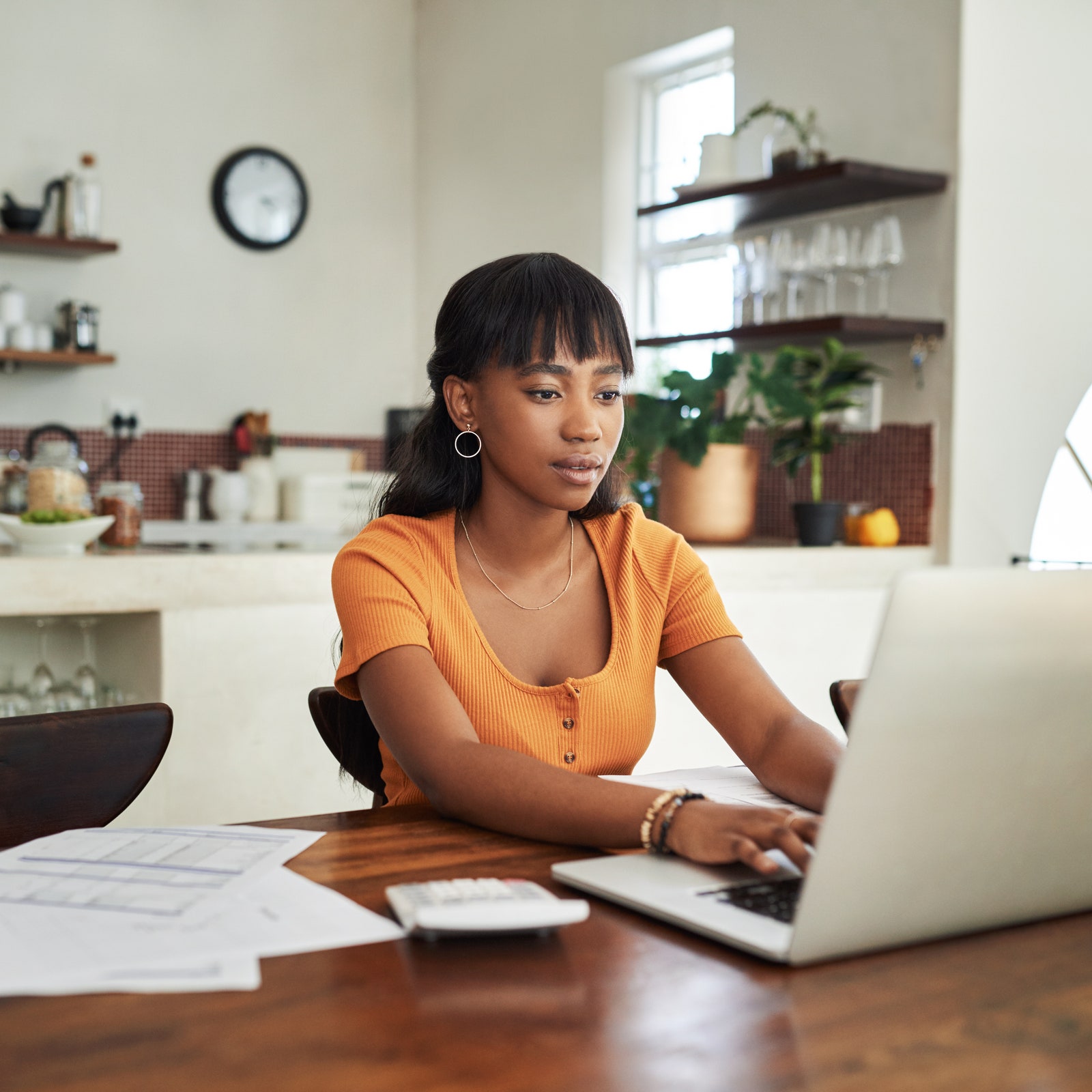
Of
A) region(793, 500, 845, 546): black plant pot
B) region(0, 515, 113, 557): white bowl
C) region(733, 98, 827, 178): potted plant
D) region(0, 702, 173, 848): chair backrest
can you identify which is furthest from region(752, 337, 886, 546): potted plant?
region(0, 702, 173, 848): chair backrest

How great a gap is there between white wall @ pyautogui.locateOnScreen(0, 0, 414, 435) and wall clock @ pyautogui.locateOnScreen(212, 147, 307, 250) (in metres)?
0.05

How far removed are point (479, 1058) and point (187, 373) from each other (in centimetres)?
494

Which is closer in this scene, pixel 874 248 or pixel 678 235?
pixel 874 248

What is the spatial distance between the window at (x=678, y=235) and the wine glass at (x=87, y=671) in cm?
238

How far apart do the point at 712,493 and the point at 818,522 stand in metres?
0.29

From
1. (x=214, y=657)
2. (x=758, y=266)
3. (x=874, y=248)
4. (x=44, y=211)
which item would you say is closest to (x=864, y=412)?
(x=874, y=248)

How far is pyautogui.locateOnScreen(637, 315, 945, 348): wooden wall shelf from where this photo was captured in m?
3.18

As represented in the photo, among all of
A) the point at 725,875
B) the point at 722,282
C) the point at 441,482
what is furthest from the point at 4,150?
the point at 725,875

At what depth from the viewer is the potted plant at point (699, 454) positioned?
3.17 metres

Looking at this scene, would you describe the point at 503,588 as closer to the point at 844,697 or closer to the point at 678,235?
the point at 844,697

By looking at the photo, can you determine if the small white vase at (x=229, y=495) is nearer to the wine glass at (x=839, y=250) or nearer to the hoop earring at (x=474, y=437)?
the wine glass at (x=839, y=250)

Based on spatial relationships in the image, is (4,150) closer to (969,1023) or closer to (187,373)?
(187,373)

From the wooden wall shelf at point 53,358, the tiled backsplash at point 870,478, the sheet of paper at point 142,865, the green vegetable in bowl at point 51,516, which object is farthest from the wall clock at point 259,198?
the sheet of paper at point 142,865

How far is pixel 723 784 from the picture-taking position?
4.19 feet
